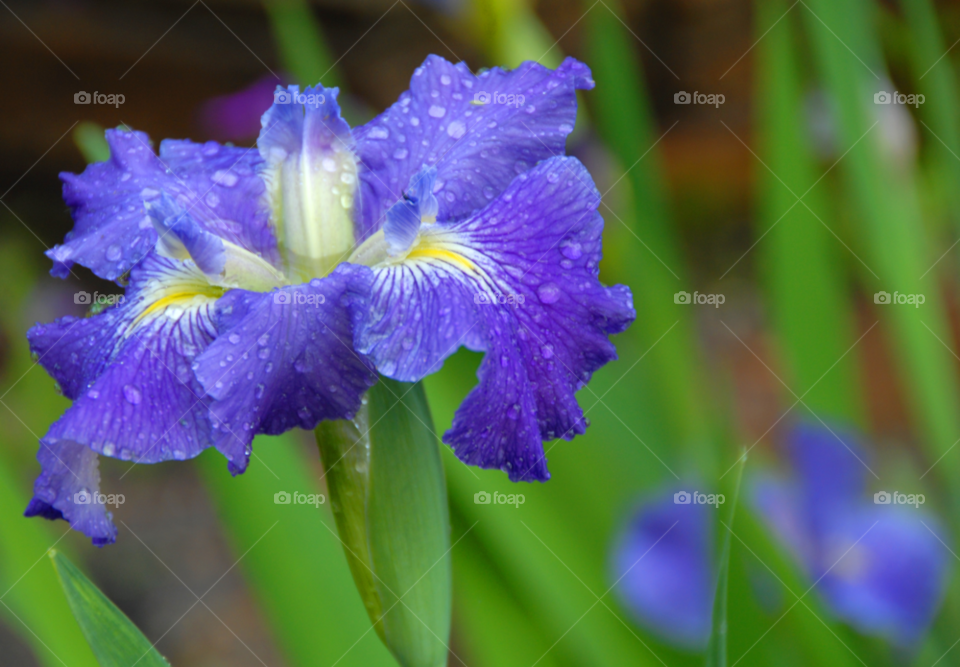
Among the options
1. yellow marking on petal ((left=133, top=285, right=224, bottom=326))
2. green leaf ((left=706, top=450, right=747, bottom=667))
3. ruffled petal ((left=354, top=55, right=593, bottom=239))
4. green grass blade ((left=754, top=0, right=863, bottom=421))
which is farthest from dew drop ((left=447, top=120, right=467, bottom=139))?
green grass blade ((left=754, top=0, right=863, bottom=421))

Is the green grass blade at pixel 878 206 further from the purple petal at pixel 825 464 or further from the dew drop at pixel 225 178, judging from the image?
the dew drop at pixel 225 178

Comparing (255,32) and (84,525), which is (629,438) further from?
(255,32)

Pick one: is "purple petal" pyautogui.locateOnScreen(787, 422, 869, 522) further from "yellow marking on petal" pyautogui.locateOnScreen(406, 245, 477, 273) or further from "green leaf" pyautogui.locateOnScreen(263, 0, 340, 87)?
"green leaf" pyautogui.locateOnScreen(263, 0, 340, 87)

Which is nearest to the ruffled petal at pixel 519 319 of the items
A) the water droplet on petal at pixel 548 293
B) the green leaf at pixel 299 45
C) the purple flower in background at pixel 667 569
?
the water droplet on petal at pixel 548 293

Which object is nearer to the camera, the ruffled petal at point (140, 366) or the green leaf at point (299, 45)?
the ruffled petal at point (140, 366)

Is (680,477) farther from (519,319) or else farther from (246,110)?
(246,110)

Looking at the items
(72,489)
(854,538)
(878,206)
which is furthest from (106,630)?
(878,206)
